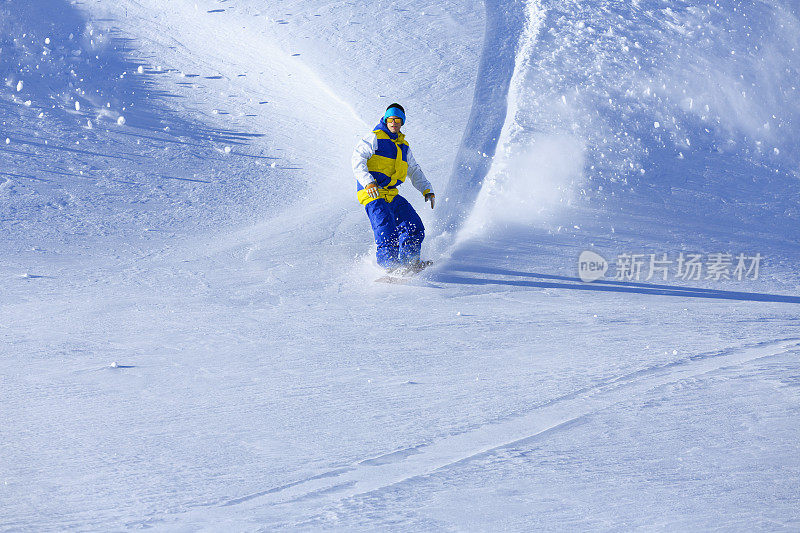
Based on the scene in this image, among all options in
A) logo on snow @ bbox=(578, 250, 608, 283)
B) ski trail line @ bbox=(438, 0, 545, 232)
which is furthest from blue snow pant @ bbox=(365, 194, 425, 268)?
logo on snow @ bbox=(578, 250, 608, 283)

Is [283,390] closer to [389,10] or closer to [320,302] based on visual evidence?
[320,302]

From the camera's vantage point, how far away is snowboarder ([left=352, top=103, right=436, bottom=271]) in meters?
6.04

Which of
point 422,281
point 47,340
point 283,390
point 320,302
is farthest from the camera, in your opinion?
point 422,281

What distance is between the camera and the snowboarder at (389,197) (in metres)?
6.04

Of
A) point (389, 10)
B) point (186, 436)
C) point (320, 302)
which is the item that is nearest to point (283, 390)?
point (186, 436)

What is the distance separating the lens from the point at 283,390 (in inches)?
165

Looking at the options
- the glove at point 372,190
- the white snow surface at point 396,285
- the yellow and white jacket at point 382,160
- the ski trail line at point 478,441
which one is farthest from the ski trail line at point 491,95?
the ski trail line at point 478,441

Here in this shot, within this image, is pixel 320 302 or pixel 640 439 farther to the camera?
pixel 320 302

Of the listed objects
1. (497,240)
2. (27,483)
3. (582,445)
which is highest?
(497,240)

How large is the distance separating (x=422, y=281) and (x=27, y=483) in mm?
3329

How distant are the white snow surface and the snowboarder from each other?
0.26m

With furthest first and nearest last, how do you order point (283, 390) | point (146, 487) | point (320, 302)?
point (320, 302), point (283, 390), point (146, 487)

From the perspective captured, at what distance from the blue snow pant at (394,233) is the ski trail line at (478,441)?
2161mm

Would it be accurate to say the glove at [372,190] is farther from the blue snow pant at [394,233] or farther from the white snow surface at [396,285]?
the white snow surface at [396,285]
